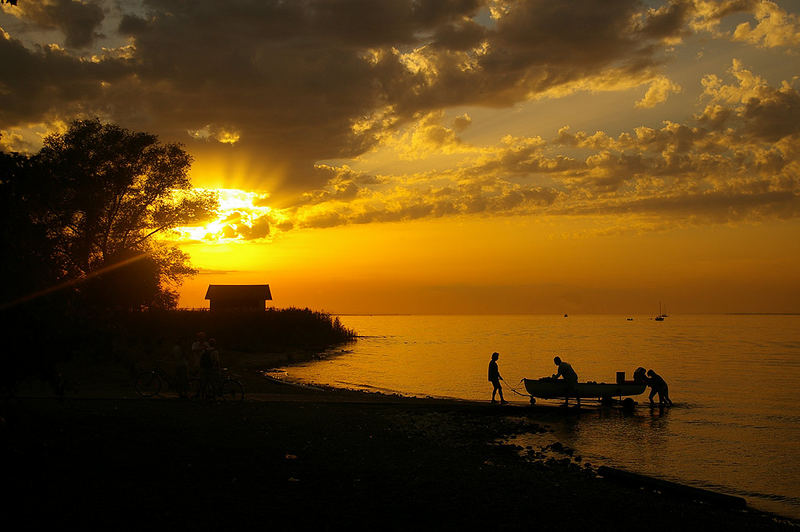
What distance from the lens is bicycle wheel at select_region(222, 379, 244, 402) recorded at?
24.7 m

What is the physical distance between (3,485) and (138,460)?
8.77ft

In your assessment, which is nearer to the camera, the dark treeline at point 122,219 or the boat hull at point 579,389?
the boat hull at point 579,389

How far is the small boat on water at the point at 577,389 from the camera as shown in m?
29.3

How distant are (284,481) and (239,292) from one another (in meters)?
85.6

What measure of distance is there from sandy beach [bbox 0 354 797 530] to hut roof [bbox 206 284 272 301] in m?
75.6

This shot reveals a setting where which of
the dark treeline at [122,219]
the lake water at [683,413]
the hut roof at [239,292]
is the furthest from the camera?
the hut roof at [239,292]

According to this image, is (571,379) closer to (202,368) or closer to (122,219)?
(202,368)

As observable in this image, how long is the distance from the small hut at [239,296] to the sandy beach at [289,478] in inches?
2963

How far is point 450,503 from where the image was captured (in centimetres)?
1123

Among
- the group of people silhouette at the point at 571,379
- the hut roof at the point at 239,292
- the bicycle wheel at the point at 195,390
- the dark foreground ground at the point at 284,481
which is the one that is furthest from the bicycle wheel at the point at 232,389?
the hut roof at the point at 239,292

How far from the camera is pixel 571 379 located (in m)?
29.2

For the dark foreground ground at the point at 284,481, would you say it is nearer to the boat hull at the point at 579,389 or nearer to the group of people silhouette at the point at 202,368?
the group of people silhouette at the point at 202,368

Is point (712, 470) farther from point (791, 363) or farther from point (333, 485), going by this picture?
point (791, 363)

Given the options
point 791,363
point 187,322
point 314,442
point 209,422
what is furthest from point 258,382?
point 791,363
